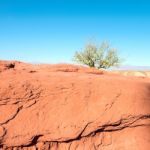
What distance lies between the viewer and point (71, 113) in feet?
15.3

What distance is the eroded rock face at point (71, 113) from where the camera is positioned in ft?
14.6

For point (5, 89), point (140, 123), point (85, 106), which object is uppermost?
point (5, 89)

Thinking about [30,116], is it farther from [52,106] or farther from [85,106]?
[85,106]

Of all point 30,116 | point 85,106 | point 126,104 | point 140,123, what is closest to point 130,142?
point 140,123

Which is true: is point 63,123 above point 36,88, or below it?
below

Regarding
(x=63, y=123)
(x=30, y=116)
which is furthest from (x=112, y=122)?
(x=30, y=116)

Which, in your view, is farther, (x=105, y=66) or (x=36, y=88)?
(x=105, y=66)

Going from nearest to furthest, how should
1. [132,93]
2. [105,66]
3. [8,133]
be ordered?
1. [8,133]
2. [132,93]
3. [105,66]

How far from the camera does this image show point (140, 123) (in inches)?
192

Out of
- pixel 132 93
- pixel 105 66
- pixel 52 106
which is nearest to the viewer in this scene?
pixel 52 106

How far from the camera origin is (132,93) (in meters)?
4.98

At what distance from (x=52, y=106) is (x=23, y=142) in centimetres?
76

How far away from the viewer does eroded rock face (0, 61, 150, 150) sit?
445 centimetres

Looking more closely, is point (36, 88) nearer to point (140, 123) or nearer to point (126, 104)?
point (126, 104)
